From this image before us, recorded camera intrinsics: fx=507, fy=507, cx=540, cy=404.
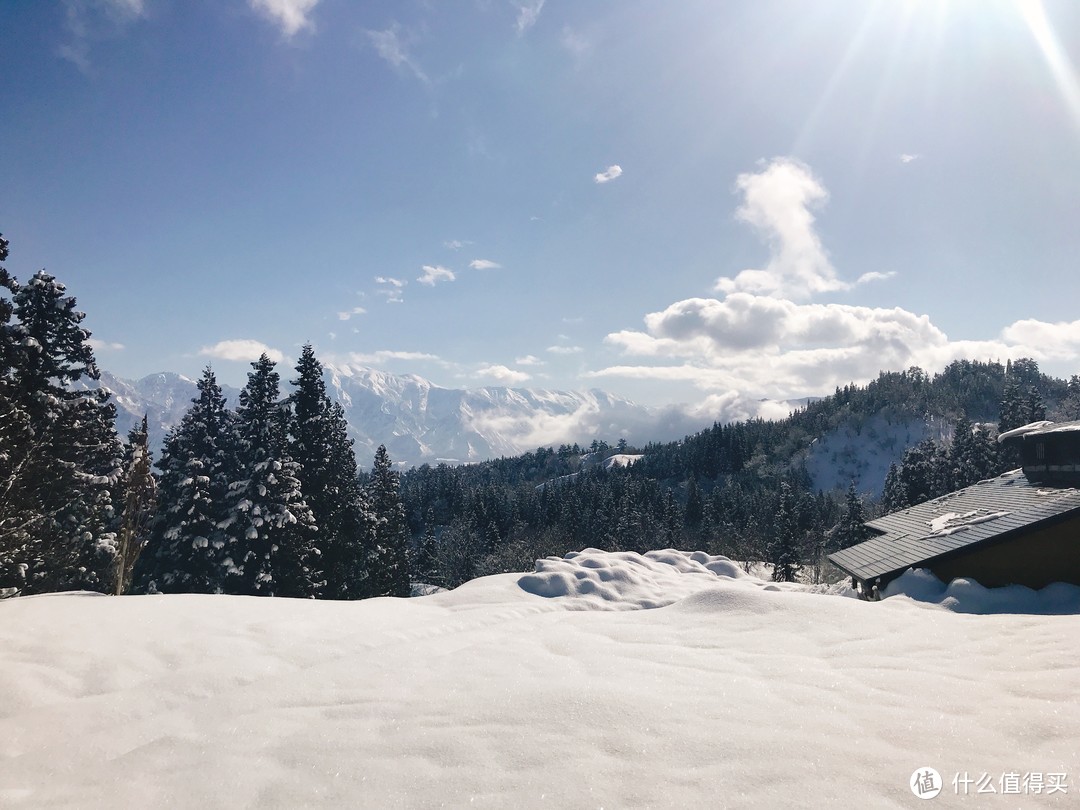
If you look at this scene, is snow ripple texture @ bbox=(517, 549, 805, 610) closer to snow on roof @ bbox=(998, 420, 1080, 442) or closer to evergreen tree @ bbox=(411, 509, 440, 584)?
snow on roof @ bbox=(998, 420, 1080, 442)

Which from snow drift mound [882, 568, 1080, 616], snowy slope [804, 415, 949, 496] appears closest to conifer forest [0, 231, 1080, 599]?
snow drift mound [882, 568, 1080, 616]

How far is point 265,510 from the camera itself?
2361cm

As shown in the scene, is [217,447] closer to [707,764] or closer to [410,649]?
[410,649]

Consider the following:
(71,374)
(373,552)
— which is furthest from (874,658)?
(373,552)

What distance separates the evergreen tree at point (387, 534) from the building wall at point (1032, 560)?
102ft

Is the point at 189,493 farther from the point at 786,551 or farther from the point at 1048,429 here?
the point at 786,551

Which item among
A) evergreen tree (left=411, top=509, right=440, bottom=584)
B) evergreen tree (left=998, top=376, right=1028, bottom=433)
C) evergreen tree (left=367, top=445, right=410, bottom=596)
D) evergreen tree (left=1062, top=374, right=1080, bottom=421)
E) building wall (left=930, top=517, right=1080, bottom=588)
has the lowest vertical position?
evergreen tree (left=411, top=509, right=440, bottom=584)

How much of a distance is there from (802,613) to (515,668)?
547 cm

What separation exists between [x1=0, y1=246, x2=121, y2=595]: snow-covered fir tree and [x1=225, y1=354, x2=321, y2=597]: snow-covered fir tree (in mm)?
4756

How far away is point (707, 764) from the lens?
4.24 meters

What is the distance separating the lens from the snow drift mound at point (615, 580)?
12.9 metres

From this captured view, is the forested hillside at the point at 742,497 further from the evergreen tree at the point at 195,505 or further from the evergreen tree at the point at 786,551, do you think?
the evergreen tree at the point at 195,505

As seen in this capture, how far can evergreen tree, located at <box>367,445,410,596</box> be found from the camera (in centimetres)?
3447

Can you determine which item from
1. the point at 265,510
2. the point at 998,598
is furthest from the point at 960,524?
the point at 265,510
